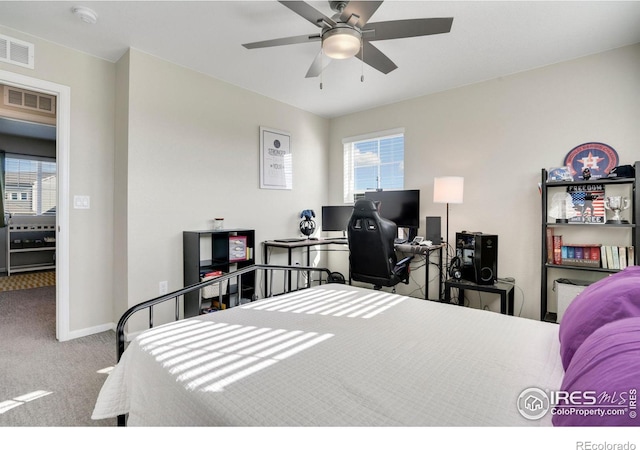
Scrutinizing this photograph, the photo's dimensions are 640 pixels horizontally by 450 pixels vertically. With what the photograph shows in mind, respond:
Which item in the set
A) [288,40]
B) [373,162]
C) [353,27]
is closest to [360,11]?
[353,27]

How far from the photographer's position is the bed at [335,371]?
0.82 meters

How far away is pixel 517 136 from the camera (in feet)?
10.7

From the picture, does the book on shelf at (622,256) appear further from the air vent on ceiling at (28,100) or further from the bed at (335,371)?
the air vent on ceiling at (28,100)

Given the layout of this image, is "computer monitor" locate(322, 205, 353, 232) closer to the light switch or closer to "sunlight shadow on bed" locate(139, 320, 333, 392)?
the light switch

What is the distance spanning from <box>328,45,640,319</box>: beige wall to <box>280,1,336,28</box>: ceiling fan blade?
2.36 m

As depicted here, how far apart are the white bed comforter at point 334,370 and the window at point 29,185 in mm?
6397

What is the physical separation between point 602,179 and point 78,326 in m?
4.78

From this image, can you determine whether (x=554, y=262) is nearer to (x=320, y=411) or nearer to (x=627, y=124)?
(x=627, y=124)

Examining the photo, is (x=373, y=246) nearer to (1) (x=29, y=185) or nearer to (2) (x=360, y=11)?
(2) (x=360, y=11)

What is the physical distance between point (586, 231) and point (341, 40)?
2.84m

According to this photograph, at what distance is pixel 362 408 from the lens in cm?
83

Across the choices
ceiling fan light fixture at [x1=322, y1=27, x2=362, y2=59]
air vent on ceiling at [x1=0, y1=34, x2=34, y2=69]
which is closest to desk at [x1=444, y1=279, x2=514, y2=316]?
ceiling fan light fixture at [x1=322, y1=27, x2=362, y2=59]

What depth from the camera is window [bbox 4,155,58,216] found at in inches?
217

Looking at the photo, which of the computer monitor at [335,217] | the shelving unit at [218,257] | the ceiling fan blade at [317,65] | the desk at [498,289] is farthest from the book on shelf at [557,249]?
the shelving unit at [218,257]
